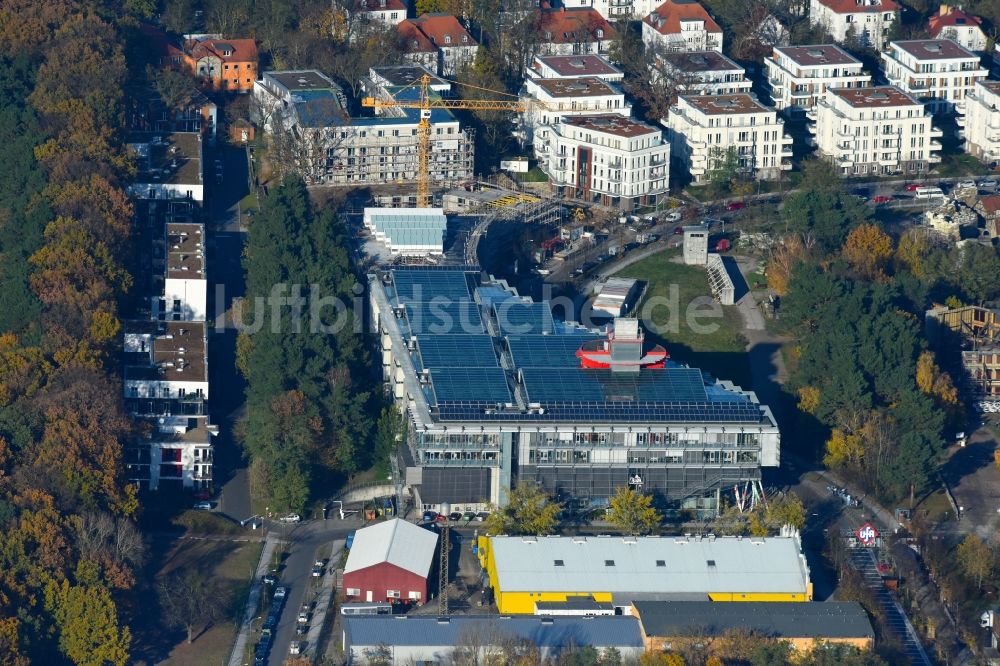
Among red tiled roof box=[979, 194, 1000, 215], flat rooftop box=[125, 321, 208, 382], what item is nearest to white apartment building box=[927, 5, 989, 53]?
A: red tiled roof box=[979, 194, 1000, 215]

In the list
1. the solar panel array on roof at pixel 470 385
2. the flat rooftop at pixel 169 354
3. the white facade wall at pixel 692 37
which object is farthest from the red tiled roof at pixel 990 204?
the flat rooftop at pixel 169 354

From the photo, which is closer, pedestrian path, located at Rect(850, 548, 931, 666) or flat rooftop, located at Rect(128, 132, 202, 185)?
pedestrian path, located at Rect(850, 548, 931, 666)

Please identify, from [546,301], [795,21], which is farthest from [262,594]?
[795,21]

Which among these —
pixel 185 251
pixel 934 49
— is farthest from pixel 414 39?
pixel 185 251

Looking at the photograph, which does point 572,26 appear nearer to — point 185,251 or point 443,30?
point 443,30

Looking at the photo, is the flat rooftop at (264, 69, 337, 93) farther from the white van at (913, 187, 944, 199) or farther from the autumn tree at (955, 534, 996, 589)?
the autumn tree at (955, 534, 996, 589)
